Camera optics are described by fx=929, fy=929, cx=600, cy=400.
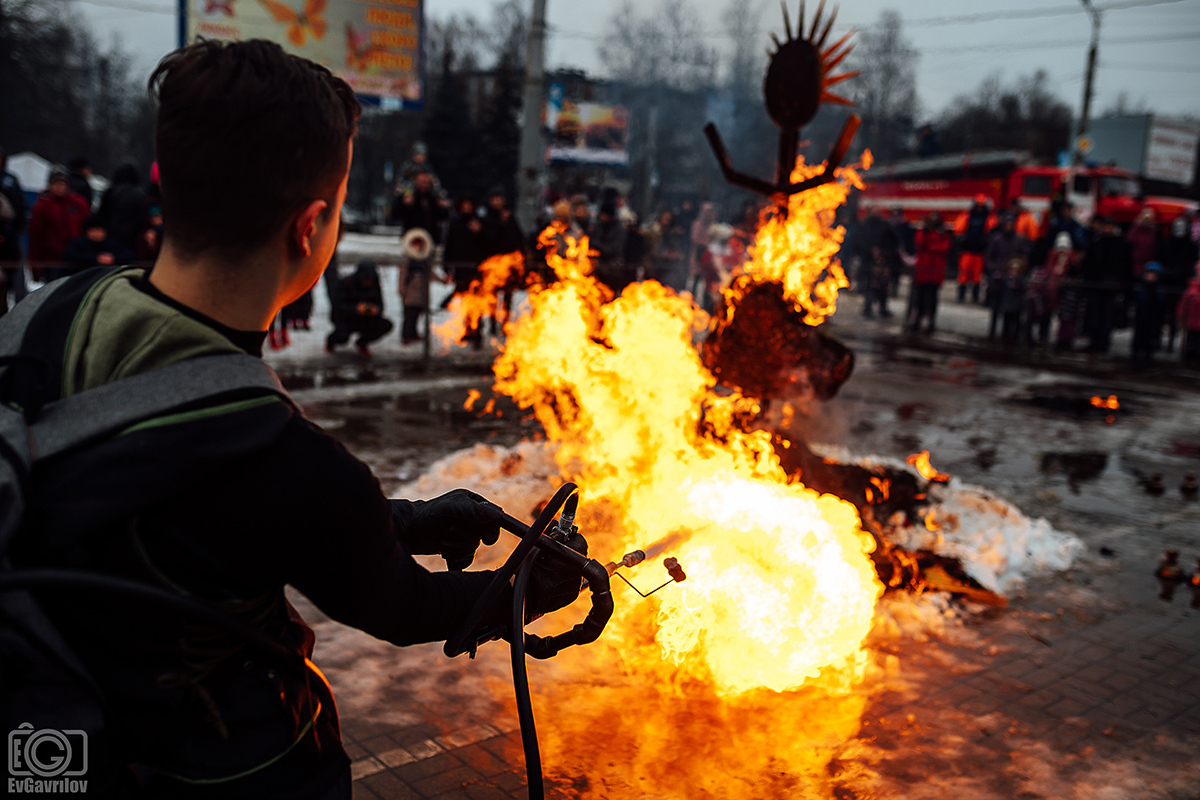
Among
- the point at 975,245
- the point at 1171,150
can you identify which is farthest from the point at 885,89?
the point at 975,245

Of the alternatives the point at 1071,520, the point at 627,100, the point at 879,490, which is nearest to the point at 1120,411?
the point at 1071,520

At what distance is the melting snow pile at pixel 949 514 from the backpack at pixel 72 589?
4.43 metres

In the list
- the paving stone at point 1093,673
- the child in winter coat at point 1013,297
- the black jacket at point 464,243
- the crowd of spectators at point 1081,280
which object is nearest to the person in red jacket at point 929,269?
the crowd of spectators at point 1081,280

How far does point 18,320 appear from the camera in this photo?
146 centimetres

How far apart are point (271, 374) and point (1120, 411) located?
1222 centimetres

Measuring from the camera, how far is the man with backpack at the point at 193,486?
4.24 ft

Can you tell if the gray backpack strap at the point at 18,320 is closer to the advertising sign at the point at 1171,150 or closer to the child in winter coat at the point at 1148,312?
the child in winter coat at the point at 1148,312

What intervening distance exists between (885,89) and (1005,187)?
2957cm

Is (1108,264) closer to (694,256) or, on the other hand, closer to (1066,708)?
(694,256)

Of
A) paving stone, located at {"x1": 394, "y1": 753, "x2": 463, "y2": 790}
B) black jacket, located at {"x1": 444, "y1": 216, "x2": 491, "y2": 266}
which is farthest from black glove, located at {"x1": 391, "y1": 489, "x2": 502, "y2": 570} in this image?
black jacket, located at {"x1": 444, "y1": 216, "x2": 491, "y2": 266}

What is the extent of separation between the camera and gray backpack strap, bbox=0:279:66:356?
142cm

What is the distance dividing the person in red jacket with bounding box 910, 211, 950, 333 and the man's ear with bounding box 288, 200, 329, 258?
18.1 m

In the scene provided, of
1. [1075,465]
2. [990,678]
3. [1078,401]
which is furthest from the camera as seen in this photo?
[1078,401]

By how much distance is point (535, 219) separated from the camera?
16.7 m
